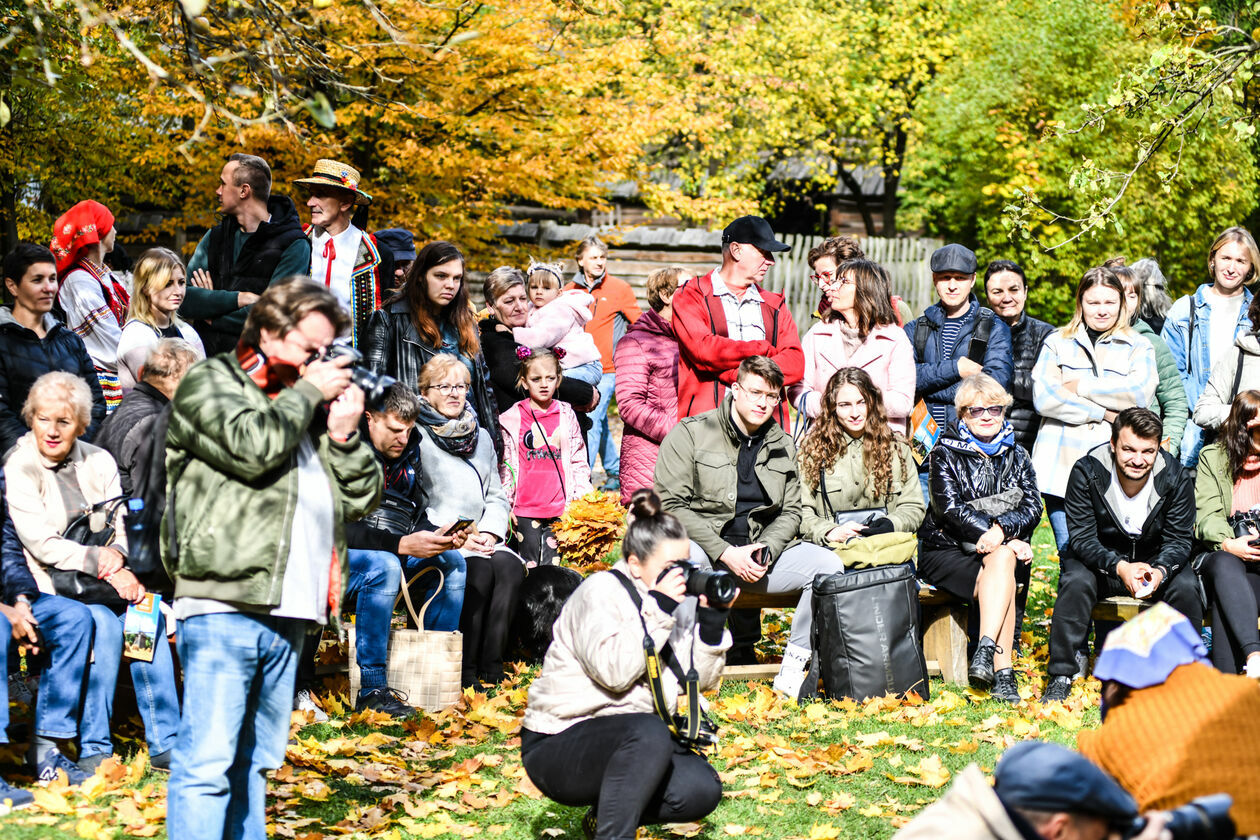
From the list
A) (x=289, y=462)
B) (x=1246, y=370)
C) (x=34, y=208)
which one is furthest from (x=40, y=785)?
(x=34, y=208)

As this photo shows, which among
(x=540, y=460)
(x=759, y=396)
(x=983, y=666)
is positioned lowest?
(x=983, y=666)

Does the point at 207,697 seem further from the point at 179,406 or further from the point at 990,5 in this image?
the point at 990,5

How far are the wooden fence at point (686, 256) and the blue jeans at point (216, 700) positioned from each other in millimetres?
13028

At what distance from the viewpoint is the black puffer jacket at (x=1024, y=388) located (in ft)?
28.1

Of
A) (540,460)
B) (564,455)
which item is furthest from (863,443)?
(540,460)

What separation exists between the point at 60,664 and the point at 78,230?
2.99 m

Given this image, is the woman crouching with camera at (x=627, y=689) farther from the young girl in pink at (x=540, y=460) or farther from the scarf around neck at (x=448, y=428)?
Result: the young girl in pink at (x=540, y=460)

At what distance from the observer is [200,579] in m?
4.20

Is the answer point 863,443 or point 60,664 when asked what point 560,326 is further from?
point 60,664

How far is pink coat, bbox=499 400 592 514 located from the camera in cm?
826

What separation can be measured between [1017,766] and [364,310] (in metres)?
5.66

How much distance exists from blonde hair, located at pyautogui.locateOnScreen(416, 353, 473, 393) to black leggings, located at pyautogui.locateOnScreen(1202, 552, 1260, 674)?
426 cm

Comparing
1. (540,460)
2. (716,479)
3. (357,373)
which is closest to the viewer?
(357,373)

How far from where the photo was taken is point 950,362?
28.0 feet
